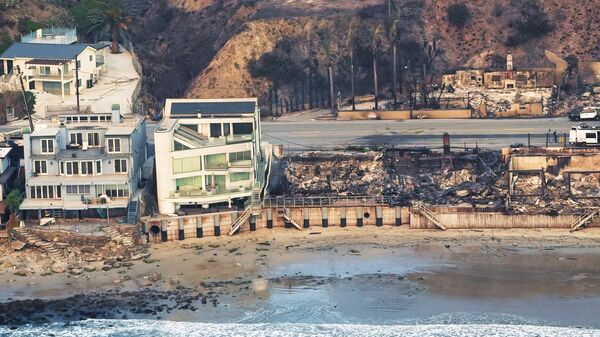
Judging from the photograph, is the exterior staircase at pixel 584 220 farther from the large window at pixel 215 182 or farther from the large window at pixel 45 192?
the large window at pixel 45 192

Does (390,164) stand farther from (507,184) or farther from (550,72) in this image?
(550,72)

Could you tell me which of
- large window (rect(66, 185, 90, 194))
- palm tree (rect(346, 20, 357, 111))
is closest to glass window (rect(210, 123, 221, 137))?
large window (rect(66, 185, 90, 194))

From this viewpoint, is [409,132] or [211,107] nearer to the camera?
[211,107]

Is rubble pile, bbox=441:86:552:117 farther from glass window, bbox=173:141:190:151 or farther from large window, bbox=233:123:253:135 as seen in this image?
glass window, bbox=173:141:190:151

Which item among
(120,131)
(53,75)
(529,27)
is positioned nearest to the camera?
(120,131)

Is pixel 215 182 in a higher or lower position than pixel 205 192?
higher

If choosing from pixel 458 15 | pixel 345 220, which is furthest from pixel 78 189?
pixel 458 15

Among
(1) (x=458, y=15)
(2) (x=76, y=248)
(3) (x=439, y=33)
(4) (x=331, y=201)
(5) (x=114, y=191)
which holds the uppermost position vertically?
(1) (x=458, y=15)

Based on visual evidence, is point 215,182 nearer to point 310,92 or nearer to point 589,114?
point 589,114
